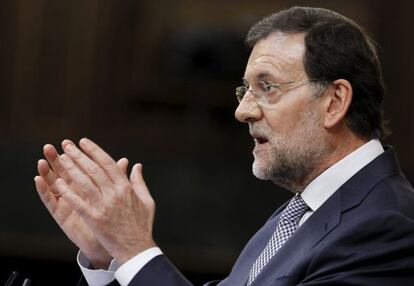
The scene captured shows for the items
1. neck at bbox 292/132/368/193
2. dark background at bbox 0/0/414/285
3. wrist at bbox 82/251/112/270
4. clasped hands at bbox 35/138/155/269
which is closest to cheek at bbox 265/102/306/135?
neck at bbox 292/132/368/193

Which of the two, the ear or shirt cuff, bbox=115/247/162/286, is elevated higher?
the ear

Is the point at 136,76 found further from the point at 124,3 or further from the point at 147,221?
the point at 147,221

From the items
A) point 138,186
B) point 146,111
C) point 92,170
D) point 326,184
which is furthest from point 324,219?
point 146,111

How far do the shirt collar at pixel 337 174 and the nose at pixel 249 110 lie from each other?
22 cm

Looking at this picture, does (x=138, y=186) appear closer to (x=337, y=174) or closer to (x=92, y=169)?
(x=92, y=169)

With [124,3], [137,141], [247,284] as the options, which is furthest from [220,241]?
[247,284]

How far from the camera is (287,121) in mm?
2336

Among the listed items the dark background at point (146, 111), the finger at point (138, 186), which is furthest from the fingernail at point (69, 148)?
the dark background at point (146, 111)

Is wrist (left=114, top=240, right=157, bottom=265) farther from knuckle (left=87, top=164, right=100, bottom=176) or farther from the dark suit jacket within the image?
knuckle (left=87, top=164, right=100, bottom=176)

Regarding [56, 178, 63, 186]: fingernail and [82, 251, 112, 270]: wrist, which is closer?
[56, 178, 63, 186]: fingernail

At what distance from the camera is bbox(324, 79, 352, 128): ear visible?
2.33 metres

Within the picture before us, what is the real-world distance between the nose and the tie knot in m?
0.23

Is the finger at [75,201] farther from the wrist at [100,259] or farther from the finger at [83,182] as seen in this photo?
the wrist at [100,259]

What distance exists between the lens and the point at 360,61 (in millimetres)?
2361
